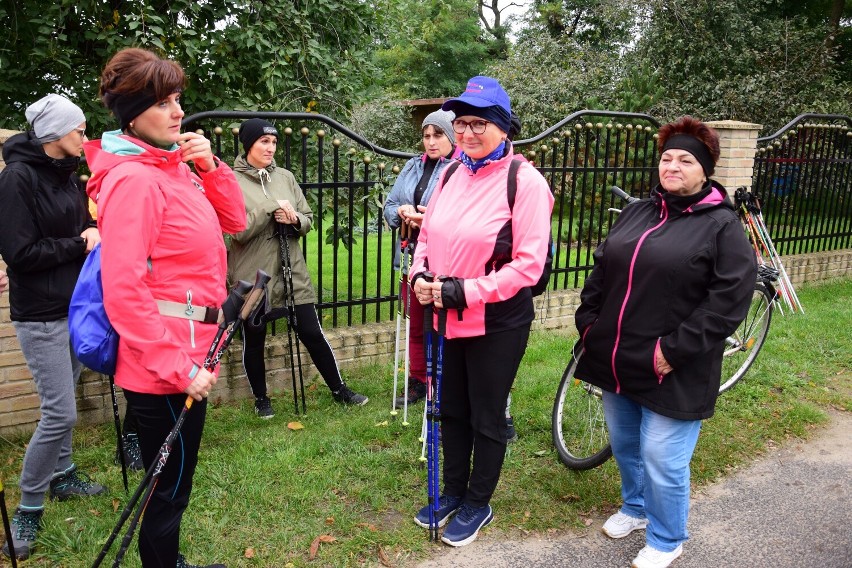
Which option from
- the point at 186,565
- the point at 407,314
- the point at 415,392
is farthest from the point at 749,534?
the point at 186,565

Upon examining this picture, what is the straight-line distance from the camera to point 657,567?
10.5ft

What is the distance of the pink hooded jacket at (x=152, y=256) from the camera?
2.29 metres

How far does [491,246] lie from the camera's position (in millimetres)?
3133

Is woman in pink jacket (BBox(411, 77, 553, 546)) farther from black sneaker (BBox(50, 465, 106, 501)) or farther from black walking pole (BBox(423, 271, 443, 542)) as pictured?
black sneaker (BBox(50, 465, 106, 501))

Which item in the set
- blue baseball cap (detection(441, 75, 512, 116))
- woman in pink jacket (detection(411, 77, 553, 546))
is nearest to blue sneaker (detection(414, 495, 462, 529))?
woman in pink jacket (detection(411, 77, 553, 546))

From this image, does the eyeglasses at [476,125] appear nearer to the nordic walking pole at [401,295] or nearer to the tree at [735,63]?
the nordic walking pole at [401,295]

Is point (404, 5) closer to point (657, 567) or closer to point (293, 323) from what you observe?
point (293, 323)

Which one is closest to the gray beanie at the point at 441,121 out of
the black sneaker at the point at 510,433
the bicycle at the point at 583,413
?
the bicycle at the point at 583,413

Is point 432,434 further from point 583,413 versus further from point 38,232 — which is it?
point 38,232

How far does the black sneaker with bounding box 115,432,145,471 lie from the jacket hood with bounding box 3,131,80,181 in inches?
62.9

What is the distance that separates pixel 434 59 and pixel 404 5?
94.1ft

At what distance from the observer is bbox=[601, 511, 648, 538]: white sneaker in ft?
11.6

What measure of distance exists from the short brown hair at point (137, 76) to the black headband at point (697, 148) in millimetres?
2121

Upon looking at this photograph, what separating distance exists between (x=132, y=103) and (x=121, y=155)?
19cm
